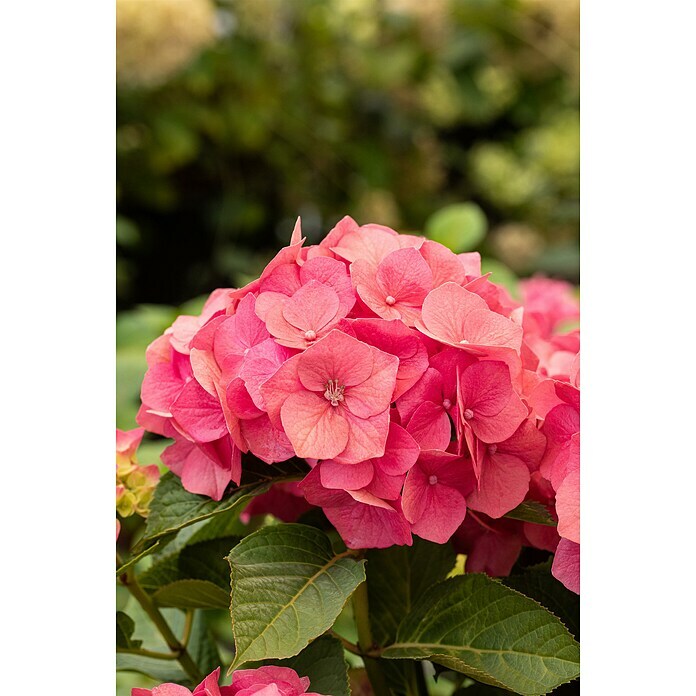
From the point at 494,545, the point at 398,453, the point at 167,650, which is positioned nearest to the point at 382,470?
the point at 398,453

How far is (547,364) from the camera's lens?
17.8 inches

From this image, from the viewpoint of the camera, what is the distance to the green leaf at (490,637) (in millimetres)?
318

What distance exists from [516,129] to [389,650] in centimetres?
206

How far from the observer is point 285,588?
0.33 metres

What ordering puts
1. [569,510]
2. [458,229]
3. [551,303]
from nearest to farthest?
[569,510], [551,303], [458,229]

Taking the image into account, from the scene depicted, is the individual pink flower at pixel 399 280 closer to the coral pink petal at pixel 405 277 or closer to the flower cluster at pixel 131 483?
the coral pink petal at pixel 405 277

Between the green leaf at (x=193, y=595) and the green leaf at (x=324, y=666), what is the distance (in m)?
0.04

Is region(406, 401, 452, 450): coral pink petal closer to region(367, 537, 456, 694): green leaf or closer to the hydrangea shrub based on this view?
the hydrangea shrub

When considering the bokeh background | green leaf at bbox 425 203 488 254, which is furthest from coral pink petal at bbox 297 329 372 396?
the bokeh background

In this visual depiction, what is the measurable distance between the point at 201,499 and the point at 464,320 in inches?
5.5

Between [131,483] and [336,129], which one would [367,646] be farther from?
[336,129]
